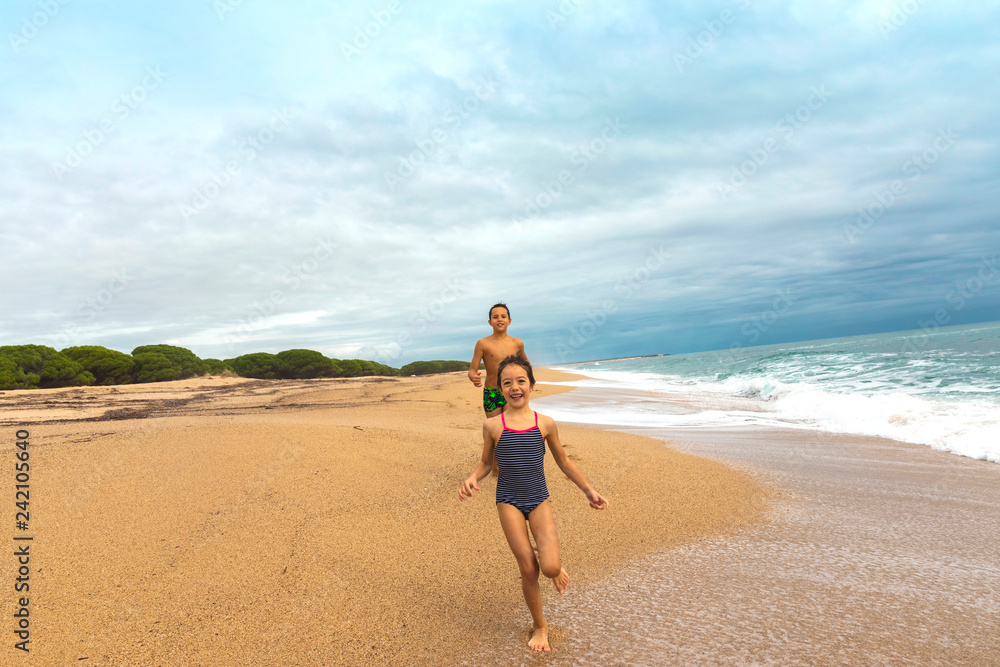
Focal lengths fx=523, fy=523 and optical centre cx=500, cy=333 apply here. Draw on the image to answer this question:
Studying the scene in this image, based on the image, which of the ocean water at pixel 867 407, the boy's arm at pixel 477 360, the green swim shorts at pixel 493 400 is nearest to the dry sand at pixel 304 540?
the green swim shorts at pixel 493 400

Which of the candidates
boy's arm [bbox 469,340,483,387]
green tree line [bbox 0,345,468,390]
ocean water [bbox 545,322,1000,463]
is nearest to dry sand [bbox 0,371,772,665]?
boy's arm [bbox 469,340,483,387]

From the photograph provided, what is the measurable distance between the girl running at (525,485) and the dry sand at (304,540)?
356 millimetres

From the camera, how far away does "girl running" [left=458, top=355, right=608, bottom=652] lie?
2.78 metres

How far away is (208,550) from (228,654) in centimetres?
125

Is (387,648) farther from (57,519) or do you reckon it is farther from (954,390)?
(954,390)

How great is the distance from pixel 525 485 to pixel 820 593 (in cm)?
201

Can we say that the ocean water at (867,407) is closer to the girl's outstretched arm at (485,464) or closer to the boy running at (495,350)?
the boy running at (495,350)

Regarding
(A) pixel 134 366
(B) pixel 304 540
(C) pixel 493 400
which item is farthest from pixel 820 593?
(A) pixel 134 366

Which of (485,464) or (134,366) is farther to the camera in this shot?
(134,366)

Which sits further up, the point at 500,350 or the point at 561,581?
the point at 500,350

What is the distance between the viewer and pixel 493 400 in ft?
16.4

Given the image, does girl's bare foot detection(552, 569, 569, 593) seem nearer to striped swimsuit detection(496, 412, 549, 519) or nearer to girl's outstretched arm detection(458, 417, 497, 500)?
striped swimsuit detection(496, 412, 549, 519)

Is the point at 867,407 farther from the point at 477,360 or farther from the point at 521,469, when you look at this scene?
the point at 521,469

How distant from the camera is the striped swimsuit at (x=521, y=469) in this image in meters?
2.92
